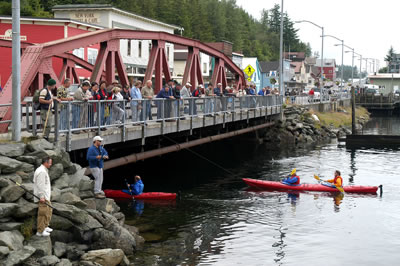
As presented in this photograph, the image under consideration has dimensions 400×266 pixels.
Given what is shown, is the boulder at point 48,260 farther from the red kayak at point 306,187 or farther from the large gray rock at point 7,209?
the red kayak at point 306,187

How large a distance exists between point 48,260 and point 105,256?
1.81 meters

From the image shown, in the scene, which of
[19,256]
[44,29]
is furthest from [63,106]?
[44,29]

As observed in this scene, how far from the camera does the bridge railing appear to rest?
17.1 m

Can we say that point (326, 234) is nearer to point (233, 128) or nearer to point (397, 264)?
point (397, 264)

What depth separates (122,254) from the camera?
1484 cm

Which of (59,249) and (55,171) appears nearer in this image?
(59,249)

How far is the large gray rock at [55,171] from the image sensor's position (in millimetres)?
15180

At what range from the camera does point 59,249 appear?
13.8 metres

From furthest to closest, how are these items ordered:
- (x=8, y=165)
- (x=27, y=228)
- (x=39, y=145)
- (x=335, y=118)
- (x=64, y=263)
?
(x=335, y=118), (x=39, y=145), (x=8, y=165), (x=27, y=228), (x=64, y=263)

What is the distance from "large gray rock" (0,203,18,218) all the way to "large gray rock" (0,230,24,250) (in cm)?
42

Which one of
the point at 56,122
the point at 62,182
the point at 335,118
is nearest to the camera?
the point at 62,182

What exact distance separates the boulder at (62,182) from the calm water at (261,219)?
2.79 meters

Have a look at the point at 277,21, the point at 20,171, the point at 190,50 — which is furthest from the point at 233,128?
the point at 277,21

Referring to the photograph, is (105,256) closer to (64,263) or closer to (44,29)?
(64,263)
